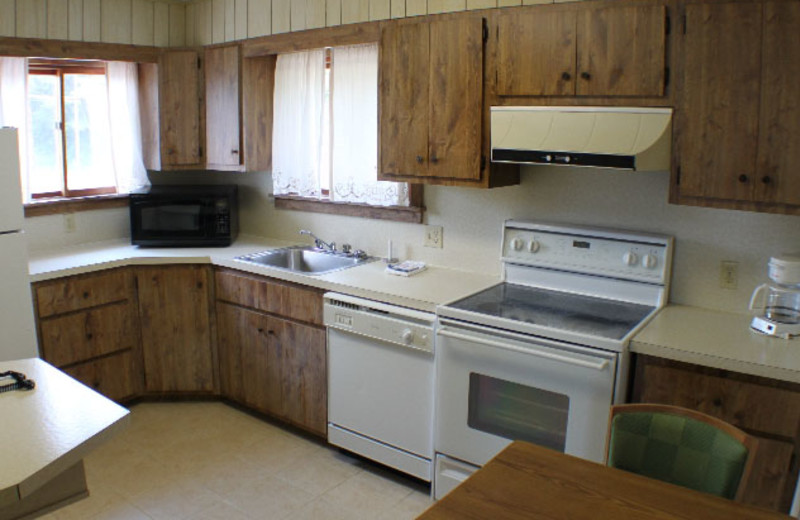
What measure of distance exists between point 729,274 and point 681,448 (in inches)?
46.7

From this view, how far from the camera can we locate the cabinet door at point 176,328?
3795 millimetres

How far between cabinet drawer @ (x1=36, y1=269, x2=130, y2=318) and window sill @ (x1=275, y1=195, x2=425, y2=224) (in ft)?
3.34

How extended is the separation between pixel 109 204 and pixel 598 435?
323 centimetres

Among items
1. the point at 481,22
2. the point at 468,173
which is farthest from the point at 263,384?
the point at 481,22

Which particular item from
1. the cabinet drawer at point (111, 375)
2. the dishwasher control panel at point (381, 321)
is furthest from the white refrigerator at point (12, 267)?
the dishwasher control panel at point (381, 321)

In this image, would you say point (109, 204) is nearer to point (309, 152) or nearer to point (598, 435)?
point (309, 152)

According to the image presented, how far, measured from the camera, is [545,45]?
268 cm

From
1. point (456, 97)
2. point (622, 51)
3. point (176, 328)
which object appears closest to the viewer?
point (622, 51)

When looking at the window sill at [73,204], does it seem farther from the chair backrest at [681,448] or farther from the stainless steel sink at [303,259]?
the chair backrest at [681,448]

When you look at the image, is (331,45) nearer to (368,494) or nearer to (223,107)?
(223,107)

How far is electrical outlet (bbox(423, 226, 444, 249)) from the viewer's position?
347cm

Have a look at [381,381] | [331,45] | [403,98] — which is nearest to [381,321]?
[381,381]

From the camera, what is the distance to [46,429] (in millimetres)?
1665

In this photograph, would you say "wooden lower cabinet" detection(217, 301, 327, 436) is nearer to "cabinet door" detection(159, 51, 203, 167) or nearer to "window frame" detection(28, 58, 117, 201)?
"cabinet door" detection(159, 51, 203, 167)
